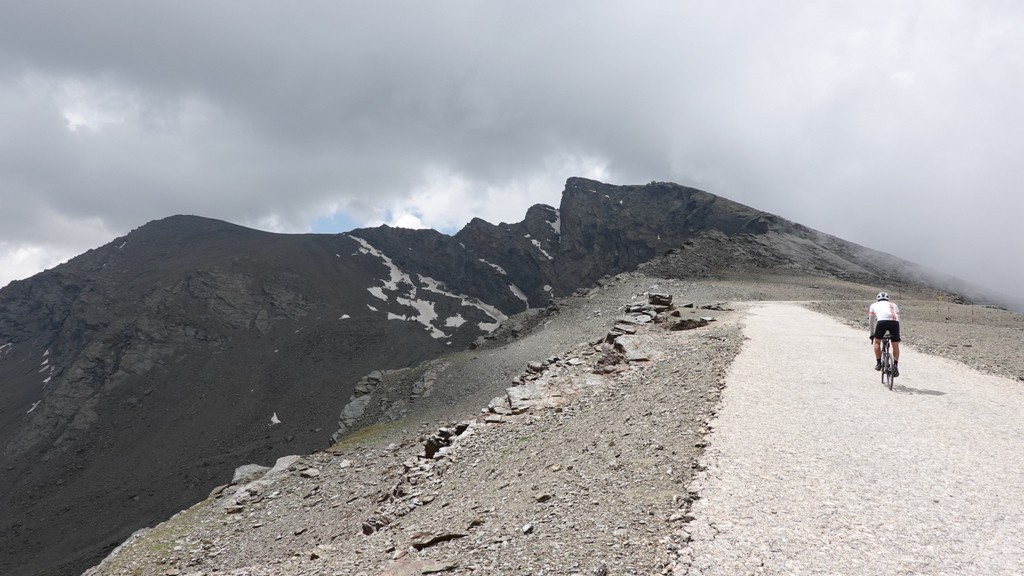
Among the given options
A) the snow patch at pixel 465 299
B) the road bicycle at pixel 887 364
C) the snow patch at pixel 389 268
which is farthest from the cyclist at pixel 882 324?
the snow patch at pixel 389 268

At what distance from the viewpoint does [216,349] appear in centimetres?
12544

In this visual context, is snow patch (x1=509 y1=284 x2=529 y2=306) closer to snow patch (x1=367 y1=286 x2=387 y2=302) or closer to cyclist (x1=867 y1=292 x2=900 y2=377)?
snow patch (x1=367 y1=286 x2=387 y2=302)

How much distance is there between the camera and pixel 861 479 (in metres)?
7.19

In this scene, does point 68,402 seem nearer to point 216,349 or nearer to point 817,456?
point 216,349

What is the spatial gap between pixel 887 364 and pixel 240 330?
145 metres

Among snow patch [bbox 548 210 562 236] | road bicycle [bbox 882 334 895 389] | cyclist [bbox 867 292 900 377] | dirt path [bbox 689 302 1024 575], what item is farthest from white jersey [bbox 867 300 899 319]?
snow patch [bbox 548 210 562 236]

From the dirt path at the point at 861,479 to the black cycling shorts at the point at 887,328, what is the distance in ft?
4.30

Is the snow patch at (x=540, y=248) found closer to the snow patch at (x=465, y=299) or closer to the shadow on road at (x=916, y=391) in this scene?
the snow patch at (x=465, y=299)

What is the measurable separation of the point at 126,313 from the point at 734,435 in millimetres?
172943

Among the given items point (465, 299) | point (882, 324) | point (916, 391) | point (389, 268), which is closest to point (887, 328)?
point (882, 324)

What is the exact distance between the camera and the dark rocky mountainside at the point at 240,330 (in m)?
80.2

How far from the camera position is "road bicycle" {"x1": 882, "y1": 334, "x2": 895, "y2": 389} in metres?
12.8

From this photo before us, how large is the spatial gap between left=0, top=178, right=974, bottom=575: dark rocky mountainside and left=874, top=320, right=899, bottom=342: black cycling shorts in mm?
33517

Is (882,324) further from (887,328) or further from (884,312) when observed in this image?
(884,312)
